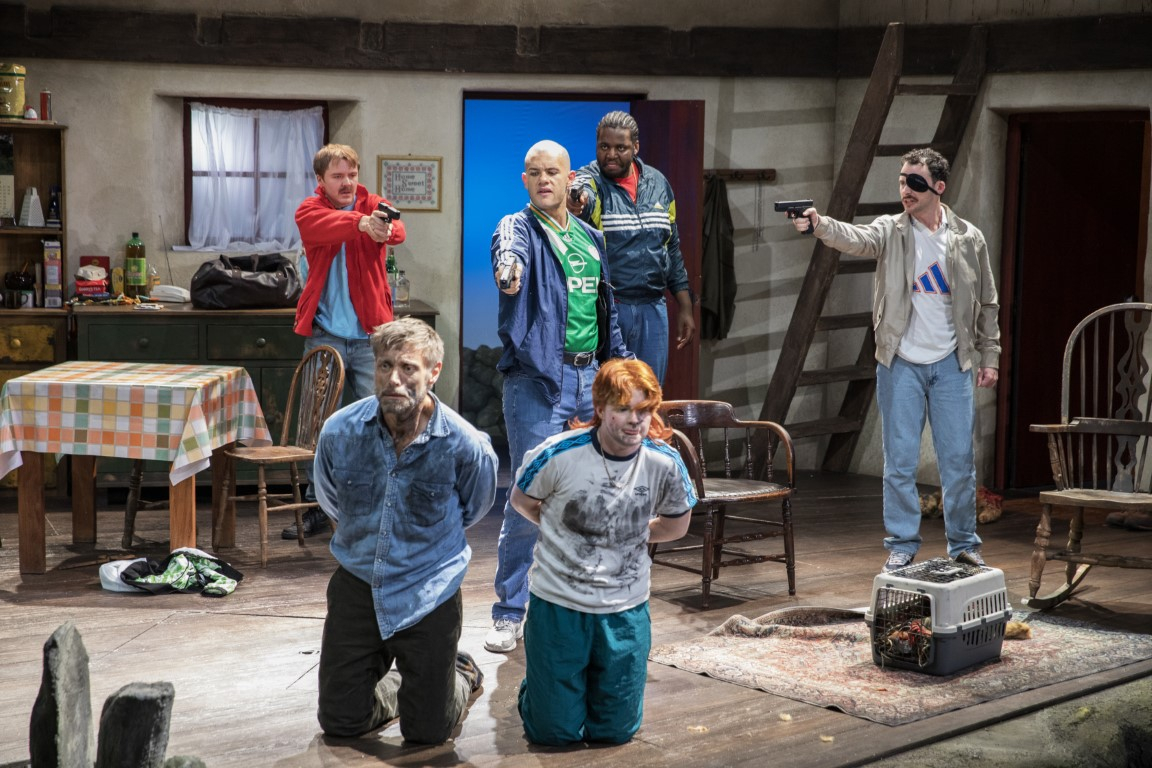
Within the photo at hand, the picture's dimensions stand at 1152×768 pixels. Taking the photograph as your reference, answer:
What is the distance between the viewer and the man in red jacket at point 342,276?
20.1ft

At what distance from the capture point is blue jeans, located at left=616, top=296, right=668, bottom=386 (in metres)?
5.68

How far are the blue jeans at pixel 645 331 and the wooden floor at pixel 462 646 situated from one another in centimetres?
92

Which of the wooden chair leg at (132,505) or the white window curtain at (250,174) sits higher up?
the white window curtain at (250,174)

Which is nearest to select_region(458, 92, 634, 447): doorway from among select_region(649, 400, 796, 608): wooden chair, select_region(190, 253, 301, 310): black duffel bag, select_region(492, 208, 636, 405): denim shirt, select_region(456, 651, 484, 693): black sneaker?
select_region(190, 253, 301, 310): black duffel bag

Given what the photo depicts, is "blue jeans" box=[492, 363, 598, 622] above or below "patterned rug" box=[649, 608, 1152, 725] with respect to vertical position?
above

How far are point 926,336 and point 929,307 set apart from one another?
0.12m

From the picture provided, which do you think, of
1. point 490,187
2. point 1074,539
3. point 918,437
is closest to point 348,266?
point 918,437

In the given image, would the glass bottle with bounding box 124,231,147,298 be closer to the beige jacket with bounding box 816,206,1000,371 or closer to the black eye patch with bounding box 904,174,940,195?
the beige jacket with bounding box 816,206,1000,371

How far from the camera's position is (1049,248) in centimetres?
784

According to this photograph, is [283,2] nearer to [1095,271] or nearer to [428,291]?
[428,291]

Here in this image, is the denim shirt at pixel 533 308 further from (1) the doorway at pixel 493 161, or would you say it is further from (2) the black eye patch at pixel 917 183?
(1) the doorway at pixel 493 161

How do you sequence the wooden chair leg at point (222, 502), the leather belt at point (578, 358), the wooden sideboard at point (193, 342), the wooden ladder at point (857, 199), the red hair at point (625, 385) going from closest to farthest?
the red hair at point (625, 385), the leather belt at point (578, 358), the wooden chair leg at point (222, 502), the wooden sideboard at point (193, 342), the wooden ladder at point (857, 199)

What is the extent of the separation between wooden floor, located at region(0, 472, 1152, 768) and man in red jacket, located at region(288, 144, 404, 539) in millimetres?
939

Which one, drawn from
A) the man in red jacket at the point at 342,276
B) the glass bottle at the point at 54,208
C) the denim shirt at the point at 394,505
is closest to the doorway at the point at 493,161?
the glass bottle at the point at 54,208
